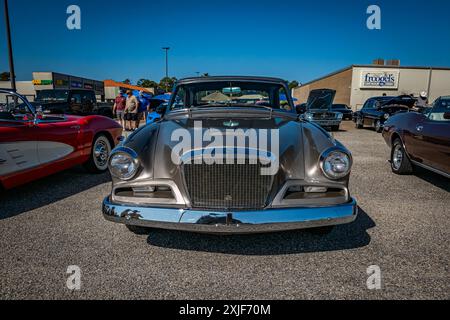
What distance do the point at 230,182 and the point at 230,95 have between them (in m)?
1.91

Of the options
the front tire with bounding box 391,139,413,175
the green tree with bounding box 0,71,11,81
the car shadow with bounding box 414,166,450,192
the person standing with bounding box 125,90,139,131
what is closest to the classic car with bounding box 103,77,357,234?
the car shadow with bounding box 414,166,450,192

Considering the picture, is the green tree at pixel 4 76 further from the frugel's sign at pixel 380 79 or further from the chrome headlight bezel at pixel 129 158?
the chrome headlight bezel at pixel 129 158

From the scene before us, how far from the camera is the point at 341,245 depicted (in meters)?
2.70

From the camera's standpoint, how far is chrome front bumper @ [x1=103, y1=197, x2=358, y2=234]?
7.32ft

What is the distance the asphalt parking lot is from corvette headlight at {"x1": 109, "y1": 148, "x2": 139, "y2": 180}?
2.14 ft

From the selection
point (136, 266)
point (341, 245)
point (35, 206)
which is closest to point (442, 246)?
point (341, 245)

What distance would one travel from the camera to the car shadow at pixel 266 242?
8.60ft

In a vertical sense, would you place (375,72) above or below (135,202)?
above

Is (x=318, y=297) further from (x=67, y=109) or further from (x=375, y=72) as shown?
(x=375, y=72)

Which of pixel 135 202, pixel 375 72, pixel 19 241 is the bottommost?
pixel 19 241

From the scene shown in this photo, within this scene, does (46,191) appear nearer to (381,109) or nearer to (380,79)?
(381,109)

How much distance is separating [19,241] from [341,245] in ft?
9.27

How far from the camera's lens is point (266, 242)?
108 inches

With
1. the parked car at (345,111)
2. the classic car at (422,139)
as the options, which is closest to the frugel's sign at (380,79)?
the parked car at (345,111)
